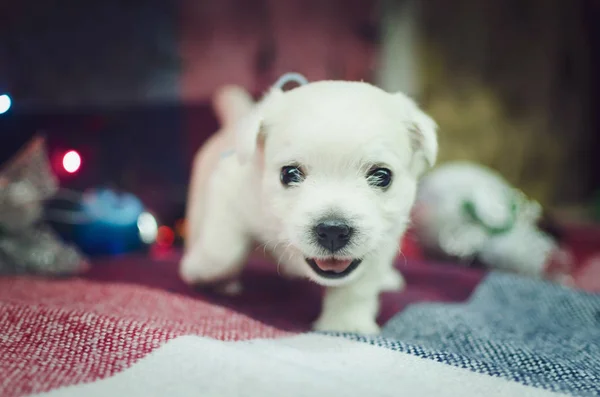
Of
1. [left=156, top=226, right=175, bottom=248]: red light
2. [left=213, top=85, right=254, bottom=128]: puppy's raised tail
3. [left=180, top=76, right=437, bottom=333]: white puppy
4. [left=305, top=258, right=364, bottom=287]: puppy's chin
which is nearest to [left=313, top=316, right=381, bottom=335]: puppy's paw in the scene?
[left=180, top=76, right=437, bottom=333]: white puppy

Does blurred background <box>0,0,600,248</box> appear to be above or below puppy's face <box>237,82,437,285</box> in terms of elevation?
above

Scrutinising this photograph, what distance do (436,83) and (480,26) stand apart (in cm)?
47

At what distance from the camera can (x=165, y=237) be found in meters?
2.08

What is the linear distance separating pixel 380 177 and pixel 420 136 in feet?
0.54

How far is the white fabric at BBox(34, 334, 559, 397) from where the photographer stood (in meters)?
0.68

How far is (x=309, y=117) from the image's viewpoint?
3.28ft

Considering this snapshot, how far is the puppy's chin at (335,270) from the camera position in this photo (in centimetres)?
103

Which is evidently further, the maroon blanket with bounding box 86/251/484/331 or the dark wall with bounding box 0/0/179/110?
the dark wall with bounding box 0/0/179/110

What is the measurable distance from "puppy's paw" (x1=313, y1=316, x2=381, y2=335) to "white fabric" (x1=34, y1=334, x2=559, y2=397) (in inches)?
7.2

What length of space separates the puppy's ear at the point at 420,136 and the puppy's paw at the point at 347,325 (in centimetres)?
33

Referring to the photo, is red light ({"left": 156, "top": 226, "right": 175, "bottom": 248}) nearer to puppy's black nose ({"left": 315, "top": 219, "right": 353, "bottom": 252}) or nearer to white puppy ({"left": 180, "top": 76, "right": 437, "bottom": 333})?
white puppy ({"left": 180, "top": 76, "right": 437, "bottom": 333})

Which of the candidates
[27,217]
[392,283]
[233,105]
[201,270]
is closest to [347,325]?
[201,270]

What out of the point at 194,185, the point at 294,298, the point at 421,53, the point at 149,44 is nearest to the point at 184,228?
the point at 194,185

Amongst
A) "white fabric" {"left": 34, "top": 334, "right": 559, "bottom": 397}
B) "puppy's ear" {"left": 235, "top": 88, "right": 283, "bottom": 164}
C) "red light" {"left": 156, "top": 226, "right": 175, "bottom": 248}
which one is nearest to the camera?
"white fabric" {"left": 34, "top": 334, "right": 559, "bottom": 397}
